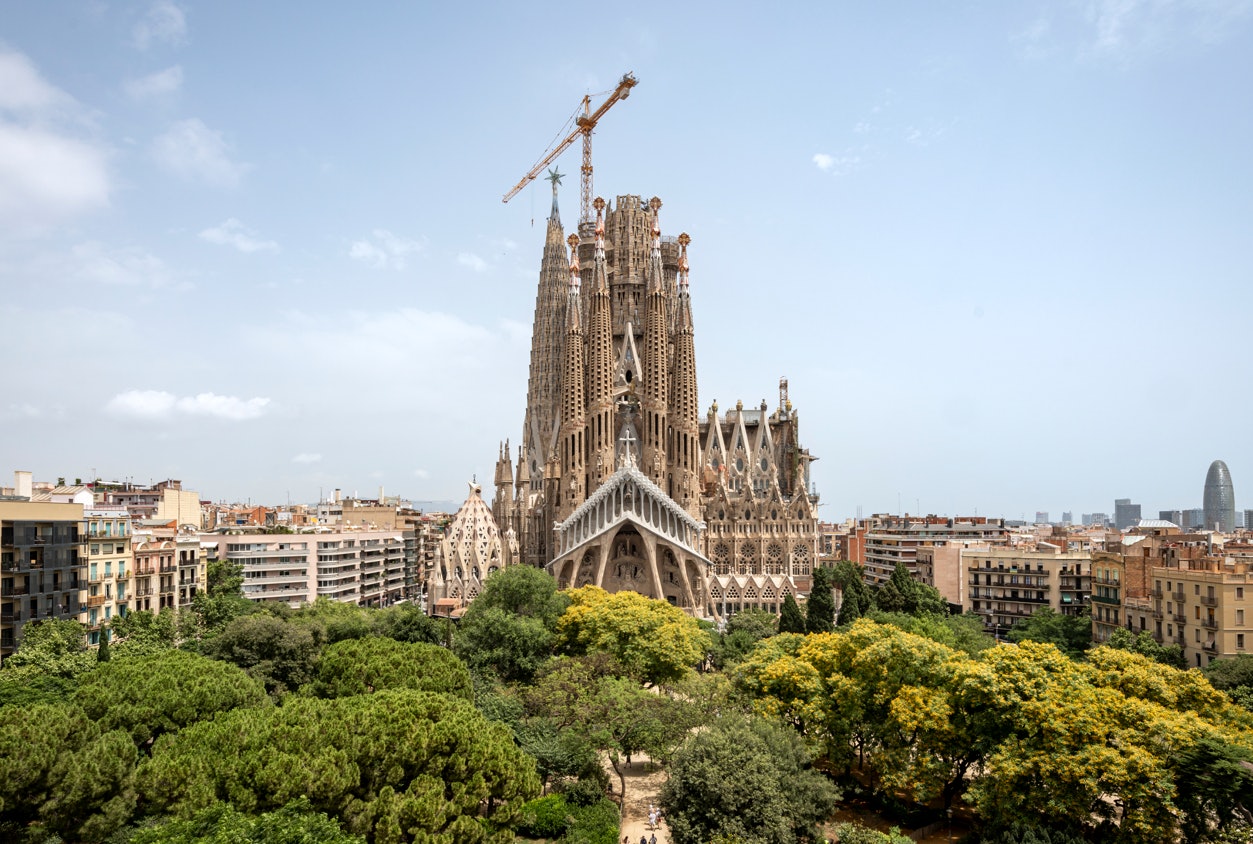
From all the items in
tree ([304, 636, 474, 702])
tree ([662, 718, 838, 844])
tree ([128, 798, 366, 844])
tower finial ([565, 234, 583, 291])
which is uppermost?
tower finial ([565, 234, 583, 291])

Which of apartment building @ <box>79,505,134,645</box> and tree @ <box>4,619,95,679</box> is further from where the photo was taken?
apartment building @ <box>79,505,134,645</box>

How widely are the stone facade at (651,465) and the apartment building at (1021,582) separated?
12.2 meters

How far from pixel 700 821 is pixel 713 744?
186cm

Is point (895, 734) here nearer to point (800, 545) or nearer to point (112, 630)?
point (112, 630)

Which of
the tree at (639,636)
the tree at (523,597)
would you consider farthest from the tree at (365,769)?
the tree at (523,597)

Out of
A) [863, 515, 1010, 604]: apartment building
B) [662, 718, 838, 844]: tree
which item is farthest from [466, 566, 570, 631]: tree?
[863, 515, 1010, 604]: apartment building

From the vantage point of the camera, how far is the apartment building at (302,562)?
60500 mm

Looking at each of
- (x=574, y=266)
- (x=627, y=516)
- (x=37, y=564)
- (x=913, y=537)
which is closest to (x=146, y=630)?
(x=37, y=564)

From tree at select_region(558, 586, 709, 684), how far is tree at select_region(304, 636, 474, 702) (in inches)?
351

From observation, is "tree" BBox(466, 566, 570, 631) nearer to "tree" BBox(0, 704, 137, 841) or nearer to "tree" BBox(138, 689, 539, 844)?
"tree" BBox(138, 689, 539, 844)

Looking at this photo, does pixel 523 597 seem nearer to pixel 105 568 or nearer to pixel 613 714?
pixel 613 714

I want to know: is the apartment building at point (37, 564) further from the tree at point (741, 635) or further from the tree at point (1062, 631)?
the tree at point (1062, 631)

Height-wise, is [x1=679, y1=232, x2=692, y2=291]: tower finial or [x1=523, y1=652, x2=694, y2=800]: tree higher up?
[x1=679, y1=232, x2=692, y2=291]: tower finial

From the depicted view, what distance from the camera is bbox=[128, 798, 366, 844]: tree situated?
16.0 m
